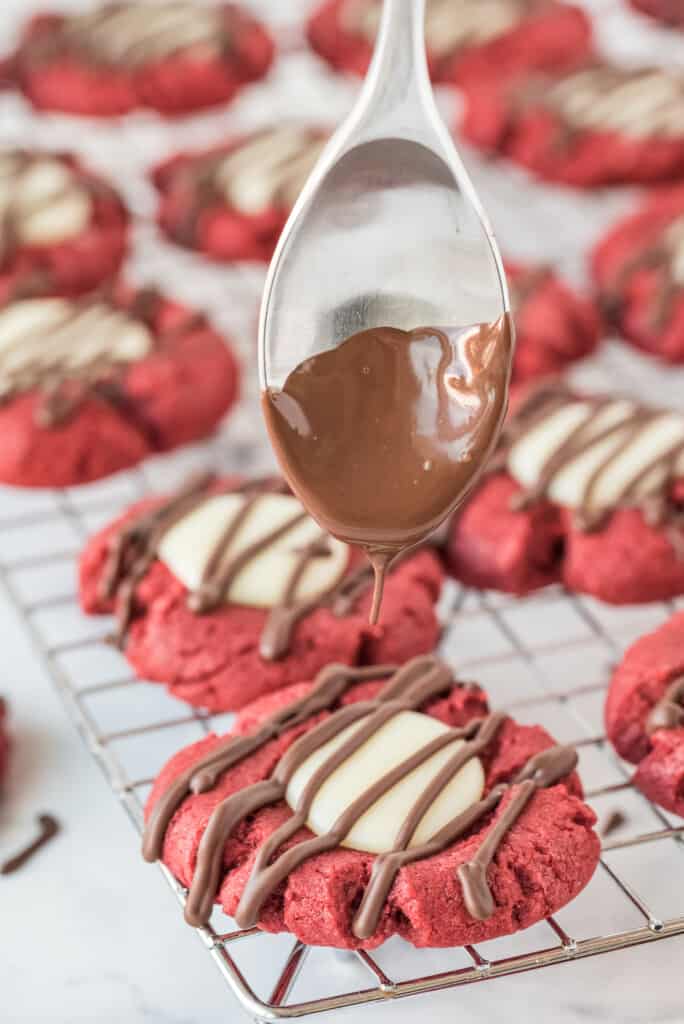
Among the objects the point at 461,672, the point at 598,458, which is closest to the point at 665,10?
the point at 598,458

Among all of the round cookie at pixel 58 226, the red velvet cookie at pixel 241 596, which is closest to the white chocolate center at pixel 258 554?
the red velvet cookie at pixel 241 596

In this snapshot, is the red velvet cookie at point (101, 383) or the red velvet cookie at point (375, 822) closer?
the red velvet cookie at point (375, 822)

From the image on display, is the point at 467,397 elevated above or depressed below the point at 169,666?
above

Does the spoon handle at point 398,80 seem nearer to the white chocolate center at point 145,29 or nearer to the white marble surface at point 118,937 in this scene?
the white marble surface at point 118,937

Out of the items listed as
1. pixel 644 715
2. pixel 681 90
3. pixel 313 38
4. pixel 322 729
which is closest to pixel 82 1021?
pixel 322 729

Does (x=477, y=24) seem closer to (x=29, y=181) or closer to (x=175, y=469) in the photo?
(x=29, y=181)

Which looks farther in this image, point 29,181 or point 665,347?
point 29,181
